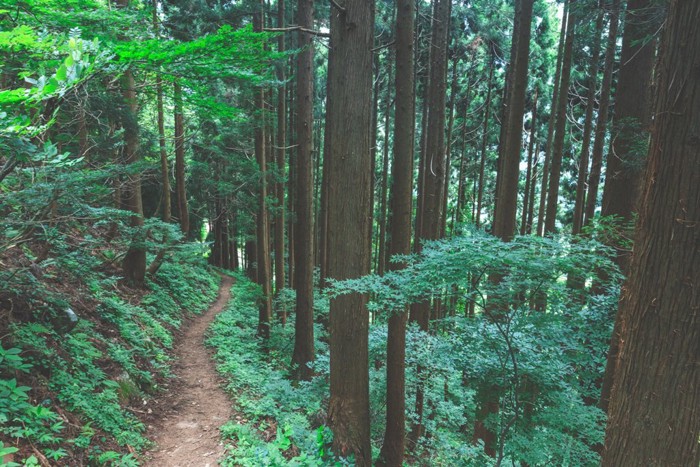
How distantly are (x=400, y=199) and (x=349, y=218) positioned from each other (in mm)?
1559

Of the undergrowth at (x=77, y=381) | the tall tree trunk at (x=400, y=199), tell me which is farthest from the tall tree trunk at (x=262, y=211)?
the tall tree trunk at (x=400, y=199)

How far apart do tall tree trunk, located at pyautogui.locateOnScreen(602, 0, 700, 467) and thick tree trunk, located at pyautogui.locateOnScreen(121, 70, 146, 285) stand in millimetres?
6843

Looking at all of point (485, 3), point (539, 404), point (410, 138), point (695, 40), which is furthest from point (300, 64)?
point (485, 3)

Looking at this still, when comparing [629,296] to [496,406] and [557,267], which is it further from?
[496,406]

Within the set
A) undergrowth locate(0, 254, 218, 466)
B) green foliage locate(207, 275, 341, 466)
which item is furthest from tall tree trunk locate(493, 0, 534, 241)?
undergrowth locate(0, 254, 218, 466)

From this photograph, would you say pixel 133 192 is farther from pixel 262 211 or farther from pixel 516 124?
pixel 516 124

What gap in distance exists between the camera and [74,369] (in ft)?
15.7

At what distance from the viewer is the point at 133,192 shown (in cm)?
865

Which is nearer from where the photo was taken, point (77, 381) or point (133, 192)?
point (77, 381)

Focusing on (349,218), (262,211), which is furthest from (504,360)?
(262,211)

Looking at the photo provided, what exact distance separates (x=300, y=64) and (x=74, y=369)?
6.80 m

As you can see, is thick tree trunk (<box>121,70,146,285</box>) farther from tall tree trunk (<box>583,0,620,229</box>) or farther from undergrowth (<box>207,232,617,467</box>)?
Answer: tall tree trunk (<box>583,0,620,229</box>)

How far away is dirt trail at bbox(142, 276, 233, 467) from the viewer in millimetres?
4574

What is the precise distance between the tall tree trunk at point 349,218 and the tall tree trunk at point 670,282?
2600mm
